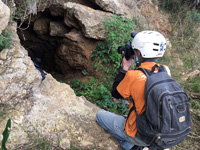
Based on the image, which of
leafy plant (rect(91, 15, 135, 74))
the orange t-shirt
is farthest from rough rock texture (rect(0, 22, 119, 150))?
leafy plant (rect(91, 15, 135, 74))

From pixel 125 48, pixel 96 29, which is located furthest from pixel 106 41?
pixel 125 48

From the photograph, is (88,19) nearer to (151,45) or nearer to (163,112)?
(151,45)

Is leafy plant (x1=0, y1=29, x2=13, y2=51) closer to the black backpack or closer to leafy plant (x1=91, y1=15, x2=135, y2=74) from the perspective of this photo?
the black backpack

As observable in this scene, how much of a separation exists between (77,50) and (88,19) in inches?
34.1

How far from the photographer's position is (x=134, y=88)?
6.53 ft

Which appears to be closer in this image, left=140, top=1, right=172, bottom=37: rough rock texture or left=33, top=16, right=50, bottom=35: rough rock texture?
left=33, top=16, right=50, bottom=35: rough rock texture

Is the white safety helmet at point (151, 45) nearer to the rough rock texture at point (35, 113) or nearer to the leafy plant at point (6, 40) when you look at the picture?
the rough rock texture at point (35, 113)

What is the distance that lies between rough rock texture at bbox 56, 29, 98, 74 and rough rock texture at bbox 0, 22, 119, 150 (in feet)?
6.58

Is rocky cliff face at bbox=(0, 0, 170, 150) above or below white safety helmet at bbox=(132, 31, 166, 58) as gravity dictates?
below

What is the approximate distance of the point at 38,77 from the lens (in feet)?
9.46

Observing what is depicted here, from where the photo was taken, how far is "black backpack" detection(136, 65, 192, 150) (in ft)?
5.84

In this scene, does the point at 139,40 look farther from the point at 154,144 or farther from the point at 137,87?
the point at 154,144

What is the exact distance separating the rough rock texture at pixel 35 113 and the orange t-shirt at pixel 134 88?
2.39 feet

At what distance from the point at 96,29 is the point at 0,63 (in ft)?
8.92
